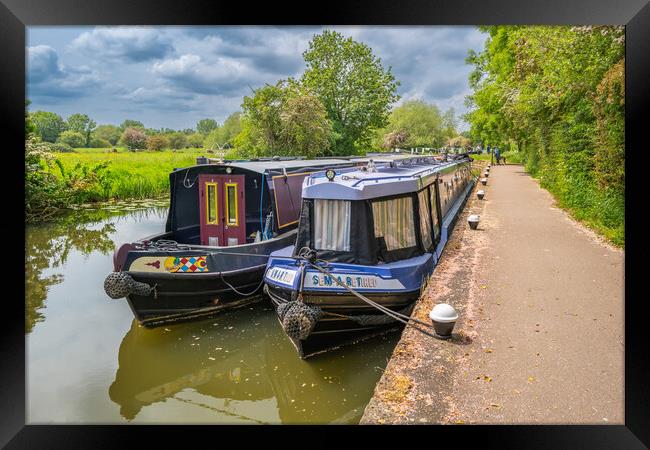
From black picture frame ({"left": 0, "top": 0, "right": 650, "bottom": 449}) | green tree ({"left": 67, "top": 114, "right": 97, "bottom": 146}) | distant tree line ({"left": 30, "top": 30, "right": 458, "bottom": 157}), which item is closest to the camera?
black picture frame ({"left": 0, "top": 0, "right": 650, "bottom": 449})

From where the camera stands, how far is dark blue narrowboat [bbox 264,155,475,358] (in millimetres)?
6141

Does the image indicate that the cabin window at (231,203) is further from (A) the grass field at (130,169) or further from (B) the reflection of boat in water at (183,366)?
(A) the grass field at (130,169)

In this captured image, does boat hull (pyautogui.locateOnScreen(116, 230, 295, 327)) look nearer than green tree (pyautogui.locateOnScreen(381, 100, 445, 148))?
Yes

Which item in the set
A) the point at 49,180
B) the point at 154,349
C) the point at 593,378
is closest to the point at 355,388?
the point at 593,378

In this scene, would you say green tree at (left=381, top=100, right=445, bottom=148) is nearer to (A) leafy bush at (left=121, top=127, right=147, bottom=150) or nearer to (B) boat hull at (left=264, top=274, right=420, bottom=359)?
(A) leafy bush at (left=121, top=127, right=147, bottom=150)

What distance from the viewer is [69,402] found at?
19.3ft

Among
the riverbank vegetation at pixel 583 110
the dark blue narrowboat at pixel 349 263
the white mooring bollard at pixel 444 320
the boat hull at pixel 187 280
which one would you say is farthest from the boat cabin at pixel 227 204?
the riverbank vegetation at pixel 583 110

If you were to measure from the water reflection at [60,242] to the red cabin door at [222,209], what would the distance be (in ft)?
9.71

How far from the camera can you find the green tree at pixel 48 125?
15.5 m

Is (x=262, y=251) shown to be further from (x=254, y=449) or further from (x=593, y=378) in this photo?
(x=593, y=378)

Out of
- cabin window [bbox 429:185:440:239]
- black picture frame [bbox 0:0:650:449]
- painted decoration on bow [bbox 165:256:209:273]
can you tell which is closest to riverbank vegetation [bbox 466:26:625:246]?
cabin window [bbox 429:185:440:239]

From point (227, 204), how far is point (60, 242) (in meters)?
8.06

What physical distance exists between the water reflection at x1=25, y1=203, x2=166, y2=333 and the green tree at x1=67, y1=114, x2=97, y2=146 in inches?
97.8
